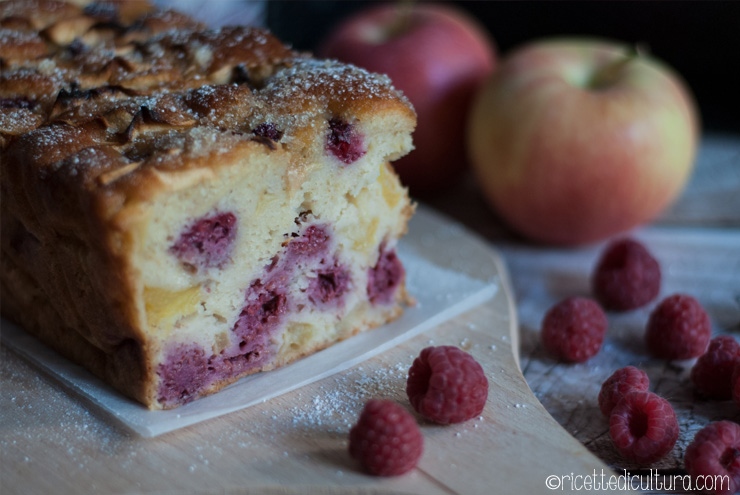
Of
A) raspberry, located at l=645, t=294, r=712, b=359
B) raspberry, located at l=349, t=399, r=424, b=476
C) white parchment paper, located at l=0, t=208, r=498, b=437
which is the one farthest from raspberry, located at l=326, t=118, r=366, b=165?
raspberry, located at l=645, t=294, r=712, b=359

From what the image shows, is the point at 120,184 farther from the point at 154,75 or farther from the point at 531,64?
the point at 531,64

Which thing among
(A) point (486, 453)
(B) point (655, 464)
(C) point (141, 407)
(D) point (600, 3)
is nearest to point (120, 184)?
(C) point (141, 407)

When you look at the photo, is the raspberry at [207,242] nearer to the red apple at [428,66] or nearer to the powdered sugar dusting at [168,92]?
the powdered sugar dusting at [168,92]

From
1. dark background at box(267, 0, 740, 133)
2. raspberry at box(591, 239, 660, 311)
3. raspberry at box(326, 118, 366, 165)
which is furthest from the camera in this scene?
dark background at box(267, 0, 740, 133)

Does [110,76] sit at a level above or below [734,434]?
above

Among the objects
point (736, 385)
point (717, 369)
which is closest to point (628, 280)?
point (717, 369)

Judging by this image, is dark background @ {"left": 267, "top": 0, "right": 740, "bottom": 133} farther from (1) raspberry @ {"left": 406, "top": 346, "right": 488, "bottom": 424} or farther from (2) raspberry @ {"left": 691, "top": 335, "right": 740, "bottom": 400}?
(1) raspberry @ {"left": 406, "top": 346, "right": 488, "bottom": 424}

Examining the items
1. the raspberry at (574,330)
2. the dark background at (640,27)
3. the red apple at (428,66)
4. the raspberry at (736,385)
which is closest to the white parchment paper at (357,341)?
the raspberry at (574,330)
